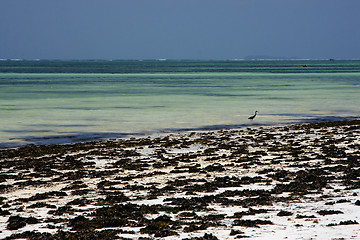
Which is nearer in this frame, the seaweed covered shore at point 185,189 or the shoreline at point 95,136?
the seaweed covered shore at point 185,189

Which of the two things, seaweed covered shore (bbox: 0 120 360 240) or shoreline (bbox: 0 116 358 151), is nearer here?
seaweed covered shore (bbox: 0 120 360 240)

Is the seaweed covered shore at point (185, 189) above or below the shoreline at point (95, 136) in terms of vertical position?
above

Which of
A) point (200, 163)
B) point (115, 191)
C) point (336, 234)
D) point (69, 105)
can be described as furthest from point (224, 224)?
point (69, 105)

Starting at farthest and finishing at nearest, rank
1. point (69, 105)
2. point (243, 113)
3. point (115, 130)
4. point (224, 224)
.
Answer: point (69, 105), point (243, 113), point (115, 130), point (224, 224)

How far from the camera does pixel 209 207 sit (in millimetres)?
11836

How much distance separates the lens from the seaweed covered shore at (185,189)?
1005 centimetres

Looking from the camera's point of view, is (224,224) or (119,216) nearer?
(224,224)

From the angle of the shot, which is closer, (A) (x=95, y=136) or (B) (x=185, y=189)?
(B) (x=185, y=189)

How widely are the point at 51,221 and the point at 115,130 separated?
18679mm

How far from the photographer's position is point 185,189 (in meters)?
14.1

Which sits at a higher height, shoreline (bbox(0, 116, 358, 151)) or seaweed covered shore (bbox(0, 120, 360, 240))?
seaweed covered shore (bbox(0, 120, 360, 240))

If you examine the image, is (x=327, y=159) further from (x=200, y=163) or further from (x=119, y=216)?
(x=119, y=216)

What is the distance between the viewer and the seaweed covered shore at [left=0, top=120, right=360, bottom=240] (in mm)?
10047

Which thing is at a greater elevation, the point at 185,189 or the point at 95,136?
the point at 185,189
